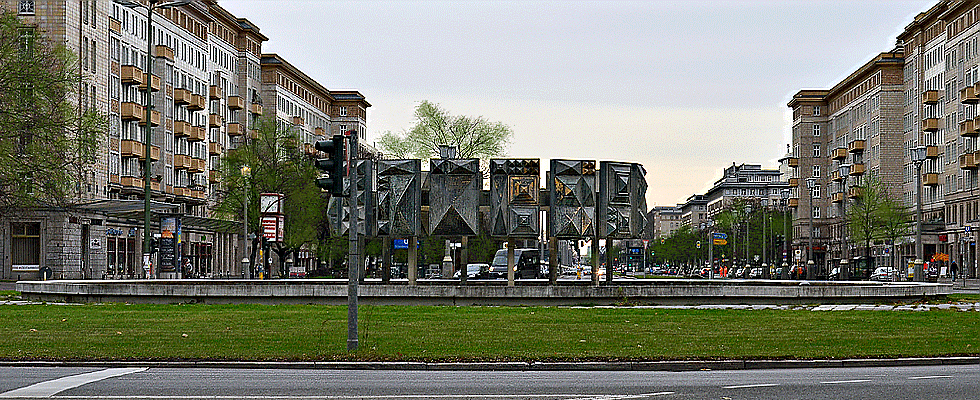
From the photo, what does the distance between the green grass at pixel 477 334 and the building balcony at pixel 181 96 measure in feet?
216

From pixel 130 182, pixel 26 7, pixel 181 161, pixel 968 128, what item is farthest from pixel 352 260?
pixel 968 128

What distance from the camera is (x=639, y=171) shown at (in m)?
43.8

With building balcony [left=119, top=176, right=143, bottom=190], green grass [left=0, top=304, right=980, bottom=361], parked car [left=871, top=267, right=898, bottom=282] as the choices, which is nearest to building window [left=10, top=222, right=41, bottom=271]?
building balcony [left=119, top=176, right=143, bottom=190]

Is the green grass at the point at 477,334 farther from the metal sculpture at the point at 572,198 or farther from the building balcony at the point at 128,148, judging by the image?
the building balcony at the point at 128,148

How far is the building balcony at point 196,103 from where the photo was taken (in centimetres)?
10362

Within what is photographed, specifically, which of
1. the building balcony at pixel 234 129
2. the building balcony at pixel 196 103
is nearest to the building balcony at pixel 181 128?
the building balcony at pixel 196 103

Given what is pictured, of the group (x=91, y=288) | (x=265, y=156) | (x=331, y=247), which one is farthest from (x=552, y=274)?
(x=331, y=247)

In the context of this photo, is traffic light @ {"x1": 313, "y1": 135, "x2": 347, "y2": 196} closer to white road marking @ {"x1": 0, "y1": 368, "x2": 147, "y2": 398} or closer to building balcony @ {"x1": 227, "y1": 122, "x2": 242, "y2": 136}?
white road marking @ {"x1": 0, "y1": 368, "x2": 147, "y2": 398}

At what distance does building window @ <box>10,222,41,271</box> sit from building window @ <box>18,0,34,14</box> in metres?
11.9

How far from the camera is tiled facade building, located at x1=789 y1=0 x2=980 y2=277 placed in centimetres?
10494

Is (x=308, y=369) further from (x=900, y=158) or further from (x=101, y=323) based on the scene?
(x=900, y=158)

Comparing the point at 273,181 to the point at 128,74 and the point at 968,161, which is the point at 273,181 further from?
the point at 968,161

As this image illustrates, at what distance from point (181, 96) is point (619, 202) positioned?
6328 cm

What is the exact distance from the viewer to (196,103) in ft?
342
